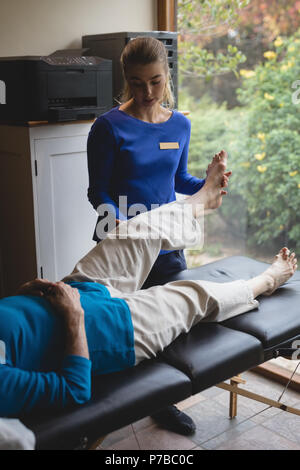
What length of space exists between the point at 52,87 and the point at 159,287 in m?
1.08

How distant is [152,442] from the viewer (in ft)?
6.68

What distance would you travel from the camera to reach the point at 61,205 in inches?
96.2

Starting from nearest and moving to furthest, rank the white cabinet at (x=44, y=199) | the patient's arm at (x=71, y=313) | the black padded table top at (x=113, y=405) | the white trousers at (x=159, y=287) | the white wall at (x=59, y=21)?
the black padded table top at (x=113, y=405) → the patient's arm at (x=71, y=313) → the white trousers at (x=159, y=287) → the white cabinet at (x=44, y=199) → the white wall at (x=59, y=21)

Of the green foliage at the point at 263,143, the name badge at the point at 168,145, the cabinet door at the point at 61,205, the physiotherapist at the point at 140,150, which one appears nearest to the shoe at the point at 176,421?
the physiotherapist at the point at 140,150

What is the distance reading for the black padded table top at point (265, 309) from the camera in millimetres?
1677

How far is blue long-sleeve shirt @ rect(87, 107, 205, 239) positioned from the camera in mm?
1933

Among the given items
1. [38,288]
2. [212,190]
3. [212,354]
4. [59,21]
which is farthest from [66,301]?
[59,21]

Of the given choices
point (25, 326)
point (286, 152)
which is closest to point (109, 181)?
point (25, 326)

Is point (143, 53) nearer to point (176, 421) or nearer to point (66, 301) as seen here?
point (66, 301)

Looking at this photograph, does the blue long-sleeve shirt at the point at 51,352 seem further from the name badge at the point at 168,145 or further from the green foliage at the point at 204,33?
the green foliage at the point at 204,33

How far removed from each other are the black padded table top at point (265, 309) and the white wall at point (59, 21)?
1.37 metres

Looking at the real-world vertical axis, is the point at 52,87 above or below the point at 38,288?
above

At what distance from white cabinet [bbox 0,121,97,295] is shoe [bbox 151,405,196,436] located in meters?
0.81

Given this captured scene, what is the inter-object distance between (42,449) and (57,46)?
206 centimetres
